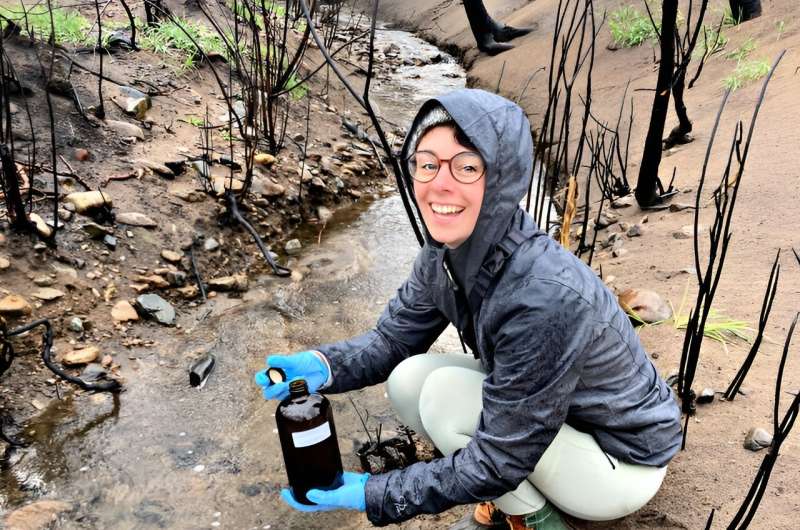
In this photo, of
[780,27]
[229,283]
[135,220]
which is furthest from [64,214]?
[780,27]

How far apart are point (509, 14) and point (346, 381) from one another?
1226 cm

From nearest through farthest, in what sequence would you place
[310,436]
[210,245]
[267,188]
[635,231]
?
[310,436] → [210,245] → [635,231] → [267,188]

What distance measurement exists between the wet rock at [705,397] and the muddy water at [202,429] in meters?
0.99

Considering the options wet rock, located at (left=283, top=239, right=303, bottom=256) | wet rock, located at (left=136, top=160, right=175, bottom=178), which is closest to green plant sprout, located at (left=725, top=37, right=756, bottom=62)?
wet rock, located at (left=283, top=239, right=303, bottom=256)

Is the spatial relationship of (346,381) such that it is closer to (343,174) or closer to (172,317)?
(172,317)

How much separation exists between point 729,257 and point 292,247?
7.98 feet

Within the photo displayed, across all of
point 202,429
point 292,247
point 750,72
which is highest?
point 750,72

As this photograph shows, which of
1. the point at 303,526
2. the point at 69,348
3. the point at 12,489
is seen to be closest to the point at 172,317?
the point at 69,348

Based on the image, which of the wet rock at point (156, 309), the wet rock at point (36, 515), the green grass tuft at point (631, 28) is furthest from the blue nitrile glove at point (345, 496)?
the green grass tuft at point (631, 28)

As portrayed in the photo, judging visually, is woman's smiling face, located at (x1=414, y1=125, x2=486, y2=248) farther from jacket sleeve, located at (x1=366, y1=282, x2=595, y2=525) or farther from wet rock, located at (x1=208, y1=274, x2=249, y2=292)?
wet rock, located at (x1=208, y1=274, x2=249, y2=292)

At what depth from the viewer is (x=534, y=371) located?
1415 mm

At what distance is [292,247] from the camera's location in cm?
406

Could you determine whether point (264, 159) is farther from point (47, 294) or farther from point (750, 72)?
point (750, 72)

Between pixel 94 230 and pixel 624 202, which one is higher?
pixel 94 230
